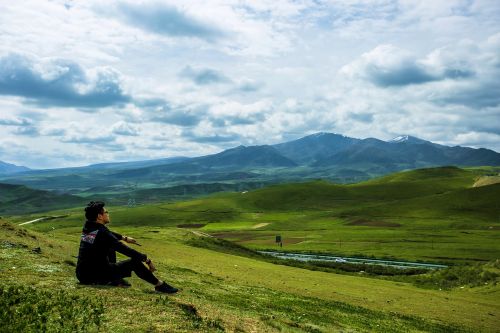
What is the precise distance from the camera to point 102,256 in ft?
68.4

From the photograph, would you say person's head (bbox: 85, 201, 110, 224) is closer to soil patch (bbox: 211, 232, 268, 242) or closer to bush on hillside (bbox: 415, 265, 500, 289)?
bush on hillside (bbox: 415, 265, 500, 289)

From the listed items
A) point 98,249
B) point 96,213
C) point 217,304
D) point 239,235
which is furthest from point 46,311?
point 239,235

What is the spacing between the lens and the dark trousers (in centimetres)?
2125

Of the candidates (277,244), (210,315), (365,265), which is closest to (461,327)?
(210,315)

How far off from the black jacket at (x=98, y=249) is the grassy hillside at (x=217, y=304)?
1.06m

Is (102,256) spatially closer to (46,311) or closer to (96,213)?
(96,213)

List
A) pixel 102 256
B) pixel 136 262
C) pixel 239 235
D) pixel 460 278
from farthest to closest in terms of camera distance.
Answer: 1. pixel 239 235
2. pixel 460 278
3. pixel 136 262
4. pixel 102 256

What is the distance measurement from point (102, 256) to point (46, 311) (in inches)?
158

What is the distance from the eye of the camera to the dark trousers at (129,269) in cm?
2125

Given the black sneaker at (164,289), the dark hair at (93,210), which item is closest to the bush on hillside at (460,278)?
the black sneaker at (164,289)

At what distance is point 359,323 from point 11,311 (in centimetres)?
2143

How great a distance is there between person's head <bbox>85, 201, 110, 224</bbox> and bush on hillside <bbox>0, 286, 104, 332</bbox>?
11.7 feet

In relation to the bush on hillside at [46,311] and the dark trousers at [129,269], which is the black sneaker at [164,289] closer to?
the dark trousers at [129,269]

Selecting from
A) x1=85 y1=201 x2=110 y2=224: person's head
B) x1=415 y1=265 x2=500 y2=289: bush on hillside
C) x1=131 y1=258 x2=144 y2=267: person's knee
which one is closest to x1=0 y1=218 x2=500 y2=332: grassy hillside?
x1=131 y1=258 x2=144 y2=267: person's knee
